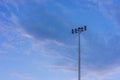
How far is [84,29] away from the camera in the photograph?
57562 millimetres

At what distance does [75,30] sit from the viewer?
60.0 m

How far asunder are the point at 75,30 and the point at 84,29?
3023 mm
